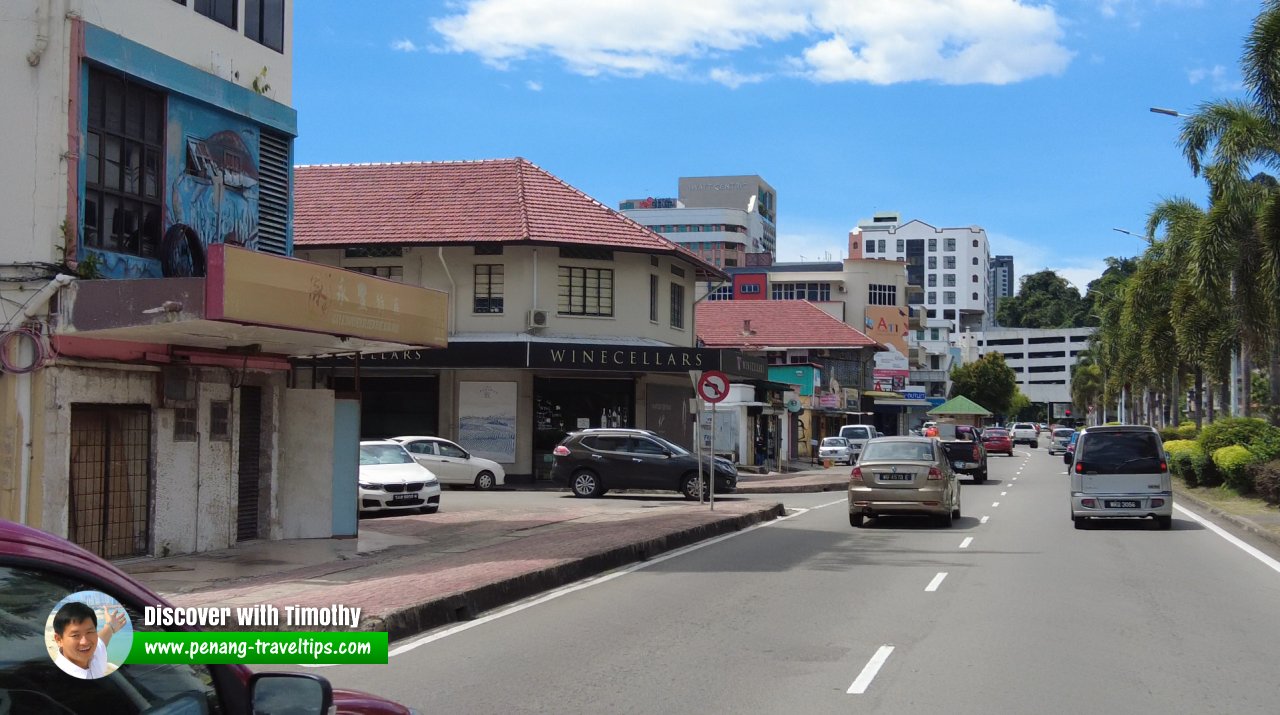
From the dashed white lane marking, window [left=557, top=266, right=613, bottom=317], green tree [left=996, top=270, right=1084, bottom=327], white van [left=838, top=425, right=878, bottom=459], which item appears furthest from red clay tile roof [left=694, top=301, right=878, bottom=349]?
green tree [left=996, top=270, right=1084, bottom=327]

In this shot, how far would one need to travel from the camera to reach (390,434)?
3559 centimetres

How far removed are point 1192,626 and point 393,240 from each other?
2722 centimetres

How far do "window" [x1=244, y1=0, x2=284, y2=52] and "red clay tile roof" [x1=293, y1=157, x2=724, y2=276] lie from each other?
16100 mm

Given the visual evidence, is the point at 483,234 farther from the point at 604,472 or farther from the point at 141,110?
the point at 141,110

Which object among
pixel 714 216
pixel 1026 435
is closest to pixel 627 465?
pixel 1026 435

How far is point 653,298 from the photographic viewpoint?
120 feet

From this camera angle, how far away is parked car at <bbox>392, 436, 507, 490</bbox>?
2992cm

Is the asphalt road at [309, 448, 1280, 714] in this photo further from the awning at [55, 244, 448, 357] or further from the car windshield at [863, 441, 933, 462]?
the awning at [55, 244, 448, 357]

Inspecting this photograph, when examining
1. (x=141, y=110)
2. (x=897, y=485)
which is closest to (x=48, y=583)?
(x=141, y=110)

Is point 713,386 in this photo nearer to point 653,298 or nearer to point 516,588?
point 516,588

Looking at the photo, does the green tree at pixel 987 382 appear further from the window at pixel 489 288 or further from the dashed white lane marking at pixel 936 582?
the dashed white lane marking at pixel 936 582

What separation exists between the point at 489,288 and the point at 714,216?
90.6 m

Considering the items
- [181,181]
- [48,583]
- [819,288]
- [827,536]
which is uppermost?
[819,288]

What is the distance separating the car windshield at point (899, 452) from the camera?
21188 mm
